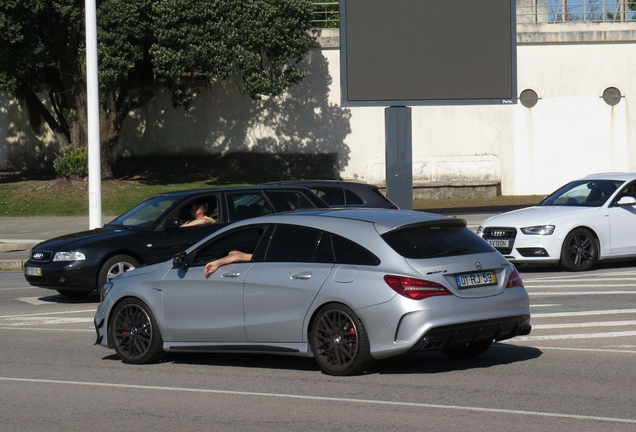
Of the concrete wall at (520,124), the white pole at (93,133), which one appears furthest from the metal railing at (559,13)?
the white pole at (93,133)

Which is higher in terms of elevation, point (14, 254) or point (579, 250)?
point (579, 250)

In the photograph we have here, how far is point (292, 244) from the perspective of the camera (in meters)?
8.66

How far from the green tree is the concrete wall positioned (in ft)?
7.79

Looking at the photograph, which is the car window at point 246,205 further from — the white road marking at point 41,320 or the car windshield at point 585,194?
the car windshield at point 585,194

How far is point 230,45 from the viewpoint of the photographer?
3406 centimetres

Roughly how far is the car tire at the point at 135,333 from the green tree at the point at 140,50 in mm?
23063

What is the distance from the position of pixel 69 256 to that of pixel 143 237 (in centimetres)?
108

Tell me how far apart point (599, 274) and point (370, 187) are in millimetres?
4197

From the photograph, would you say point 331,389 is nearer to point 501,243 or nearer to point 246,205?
point 246,205

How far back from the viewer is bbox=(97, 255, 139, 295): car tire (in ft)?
44.4

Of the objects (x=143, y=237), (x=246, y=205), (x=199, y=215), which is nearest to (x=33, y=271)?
(x=143, y=237)

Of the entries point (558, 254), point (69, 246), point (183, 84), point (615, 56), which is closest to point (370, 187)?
point (558, 254)

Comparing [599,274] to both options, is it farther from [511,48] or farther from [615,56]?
[615,56]

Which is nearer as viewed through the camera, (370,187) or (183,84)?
(370,187)
